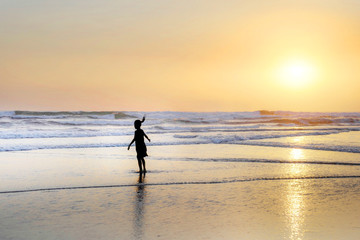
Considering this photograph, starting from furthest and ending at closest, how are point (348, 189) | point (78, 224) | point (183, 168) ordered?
1. point (183, 168)
2. point (348, 189)
3. point (78, 224)

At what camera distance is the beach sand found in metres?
5.49

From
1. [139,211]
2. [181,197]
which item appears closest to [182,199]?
[181,197]

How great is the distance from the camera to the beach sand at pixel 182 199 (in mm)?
5488

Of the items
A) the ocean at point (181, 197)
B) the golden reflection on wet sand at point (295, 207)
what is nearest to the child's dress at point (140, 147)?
the ocean at point (181, 197)

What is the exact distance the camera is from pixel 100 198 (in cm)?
762

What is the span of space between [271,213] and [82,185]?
4.54m

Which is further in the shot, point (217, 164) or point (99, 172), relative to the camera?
point (217, 164)

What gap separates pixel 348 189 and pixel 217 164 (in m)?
4.76

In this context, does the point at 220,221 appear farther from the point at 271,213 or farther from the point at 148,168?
the point at 148,168

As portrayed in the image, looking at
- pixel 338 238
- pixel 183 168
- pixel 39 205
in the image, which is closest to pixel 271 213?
pixel 338 238

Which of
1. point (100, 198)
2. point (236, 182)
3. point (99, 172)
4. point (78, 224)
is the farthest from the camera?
point (99, 172)

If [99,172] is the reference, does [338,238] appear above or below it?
below

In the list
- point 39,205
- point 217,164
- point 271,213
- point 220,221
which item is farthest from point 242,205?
point 217,164

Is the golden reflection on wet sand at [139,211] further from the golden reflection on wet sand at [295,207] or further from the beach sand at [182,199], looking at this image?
the golden reflection on wet sand at [295,207]
